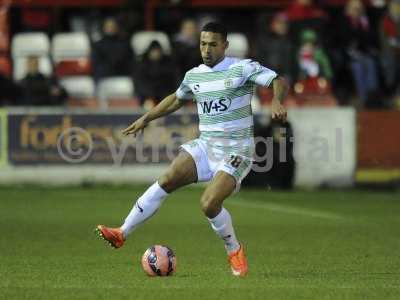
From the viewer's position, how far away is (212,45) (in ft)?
32.4

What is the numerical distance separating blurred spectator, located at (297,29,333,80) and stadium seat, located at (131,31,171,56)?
7.62ft

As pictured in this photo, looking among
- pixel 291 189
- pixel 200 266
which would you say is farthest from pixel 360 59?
pixel 200 266

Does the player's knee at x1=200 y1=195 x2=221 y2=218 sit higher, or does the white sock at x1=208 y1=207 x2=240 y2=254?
the player's knee at x1=200 y1=195 x2=221 y2=218

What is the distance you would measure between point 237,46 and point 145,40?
1.62 metres

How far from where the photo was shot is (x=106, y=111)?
19.3m

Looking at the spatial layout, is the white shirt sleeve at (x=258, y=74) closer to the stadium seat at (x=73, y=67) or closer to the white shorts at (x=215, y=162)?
the white shorts at (x=215, y=162)

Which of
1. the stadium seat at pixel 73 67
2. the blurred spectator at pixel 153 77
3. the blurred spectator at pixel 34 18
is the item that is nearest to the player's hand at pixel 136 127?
the blurred spectator at pixel 153 77

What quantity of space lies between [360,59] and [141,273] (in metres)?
12.0

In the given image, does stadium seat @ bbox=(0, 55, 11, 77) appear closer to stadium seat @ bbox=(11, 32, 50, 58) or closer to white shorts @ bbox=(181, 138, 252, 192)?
stadium seat @ bbox=(11, 32, 50, 58)

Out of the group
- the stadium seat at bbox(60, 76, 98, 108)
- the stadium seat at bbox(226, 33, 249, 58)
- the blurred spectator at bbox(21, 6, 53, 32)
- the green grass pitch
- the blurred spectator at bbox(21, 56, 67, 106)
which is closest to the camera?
the green grass pitch

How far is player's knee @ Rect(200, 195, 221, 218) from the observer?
384 inches

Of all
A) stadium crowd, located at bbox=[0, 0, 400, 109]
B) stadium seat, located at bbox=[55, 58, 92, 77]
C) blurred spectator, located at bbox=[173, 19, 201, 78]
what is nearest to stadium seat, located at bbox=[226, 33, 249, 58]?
stadium crowd, located at bbox=[0, 0, 400, 109]

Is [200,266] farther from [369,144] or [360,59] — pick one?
[360,59]

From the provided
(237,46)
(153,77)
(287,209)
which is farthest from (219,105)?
(237,46)
